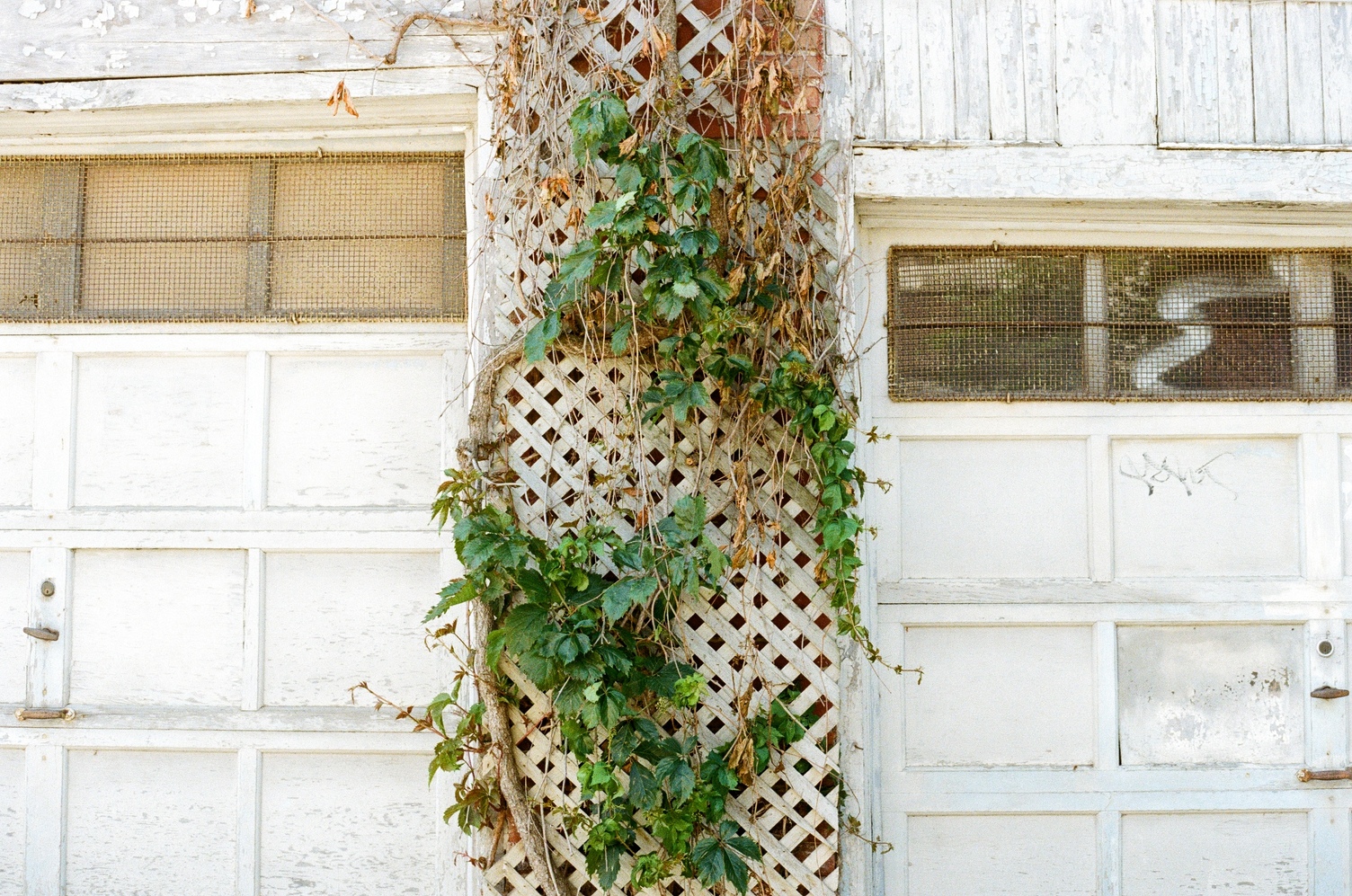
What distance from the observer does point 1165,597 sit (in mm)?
2832

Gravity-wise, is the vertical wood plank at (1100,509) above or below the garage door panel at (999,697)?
above

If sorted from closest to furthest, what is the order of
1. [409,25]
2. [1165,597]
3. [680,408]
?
[680,408] < [409,25] < [1165,597]

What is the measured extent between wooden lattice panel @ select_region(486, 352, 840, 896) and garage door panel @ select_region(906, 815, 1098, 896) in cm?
41

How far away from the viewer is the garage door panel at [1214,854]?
→ 9.19 ft

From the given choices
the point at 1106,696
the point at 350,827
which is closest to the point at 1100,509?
the point at 1106,696

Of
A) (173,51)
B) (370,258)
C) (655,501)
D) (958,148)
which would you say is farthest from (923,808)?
(173,51)

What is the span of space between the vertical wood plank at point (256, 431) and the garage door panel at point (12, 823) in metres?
1.03

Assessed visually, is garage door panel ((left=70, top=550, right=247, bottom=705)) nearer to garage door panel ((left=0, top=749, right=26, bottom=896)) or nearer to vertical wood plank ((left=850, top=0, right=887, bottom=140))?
garage door panel ((left=0, top=749, right=26, bottom=896))

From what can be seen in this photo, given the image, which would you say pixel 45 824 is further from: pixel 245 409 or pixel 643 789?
pixel 643 789

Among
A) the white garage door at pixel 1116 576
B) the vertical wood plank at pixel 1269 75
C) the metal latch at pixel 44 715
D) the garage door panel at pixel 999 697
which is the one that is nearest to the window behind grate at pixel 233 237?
the metal latch at pixel 44 715

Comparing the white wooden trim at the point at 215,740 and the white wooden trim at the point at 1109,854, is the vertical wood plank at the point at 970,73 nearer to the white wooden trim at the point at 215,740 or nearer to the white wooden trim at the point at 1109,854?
the white wooden trim at the point at 1109,854

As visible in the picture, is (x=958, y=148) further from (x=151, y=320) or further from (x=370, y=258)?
(x=151, y=320)

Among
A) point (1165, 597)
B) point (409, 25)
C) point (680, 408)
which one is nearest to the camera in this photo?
point (680, 408)

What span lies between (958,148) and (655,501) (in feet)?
4.16
